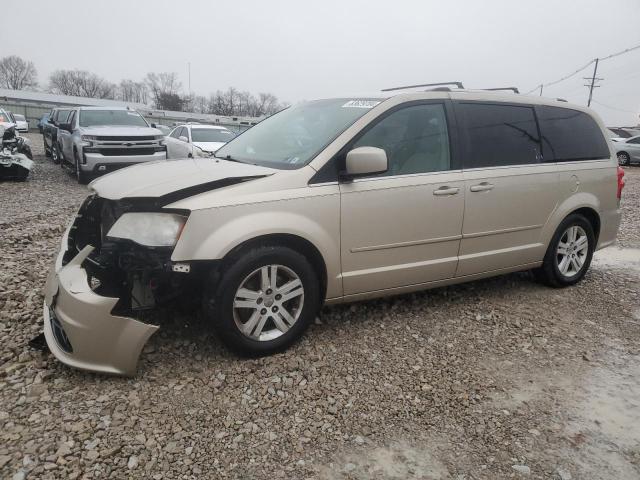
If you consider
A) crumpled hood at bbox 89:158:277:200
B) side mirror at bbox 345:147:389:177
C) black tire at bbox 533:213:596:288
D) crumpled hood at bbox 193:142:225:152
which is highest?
side mirror at bbox 345:147:389:177

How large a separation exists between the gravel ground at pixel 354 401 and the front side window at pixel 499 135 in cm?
129

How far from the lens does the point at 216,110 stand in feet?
243

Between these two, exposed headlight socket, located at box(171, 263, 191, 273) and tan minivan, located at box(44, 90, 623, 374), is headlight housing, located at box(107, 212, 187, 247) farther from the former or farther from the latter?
exposed headlight socket, located at box(171, 263, 191, 273)

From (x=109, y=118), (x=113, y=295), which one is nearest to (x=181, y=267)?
(x=113, y=295)

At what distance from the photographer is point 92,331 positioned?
103 inches

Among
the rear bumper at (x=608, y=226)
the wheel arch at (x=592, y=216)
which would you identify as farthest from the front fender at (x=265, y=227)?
the rear bumper at (x=608, y=226)

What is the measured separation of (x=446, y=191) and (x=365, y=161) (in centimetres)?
85

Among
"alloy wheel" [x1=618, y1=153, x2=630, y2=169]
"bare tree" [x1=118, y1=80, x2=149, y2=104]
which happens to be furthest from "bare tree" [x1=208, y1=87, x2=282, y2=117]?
"alloy wheel" [x1=618, y1=153, x2=630, y2=169]

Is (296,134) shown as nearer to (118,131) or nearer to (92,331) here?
(92,331)

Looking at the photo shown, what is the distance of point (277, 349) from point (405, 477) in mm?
1216

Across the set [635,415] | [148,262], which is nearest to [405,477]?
[635,415]

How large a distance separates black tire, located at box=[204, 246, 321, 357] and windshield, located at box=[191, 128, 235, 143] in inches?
408

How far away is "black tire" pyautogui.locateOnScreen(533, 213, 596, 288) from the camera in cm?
443

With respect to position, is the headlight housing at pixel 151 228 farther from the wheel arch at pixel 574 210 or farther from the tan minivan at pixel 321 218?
the wheel arch at pixel 574 210
